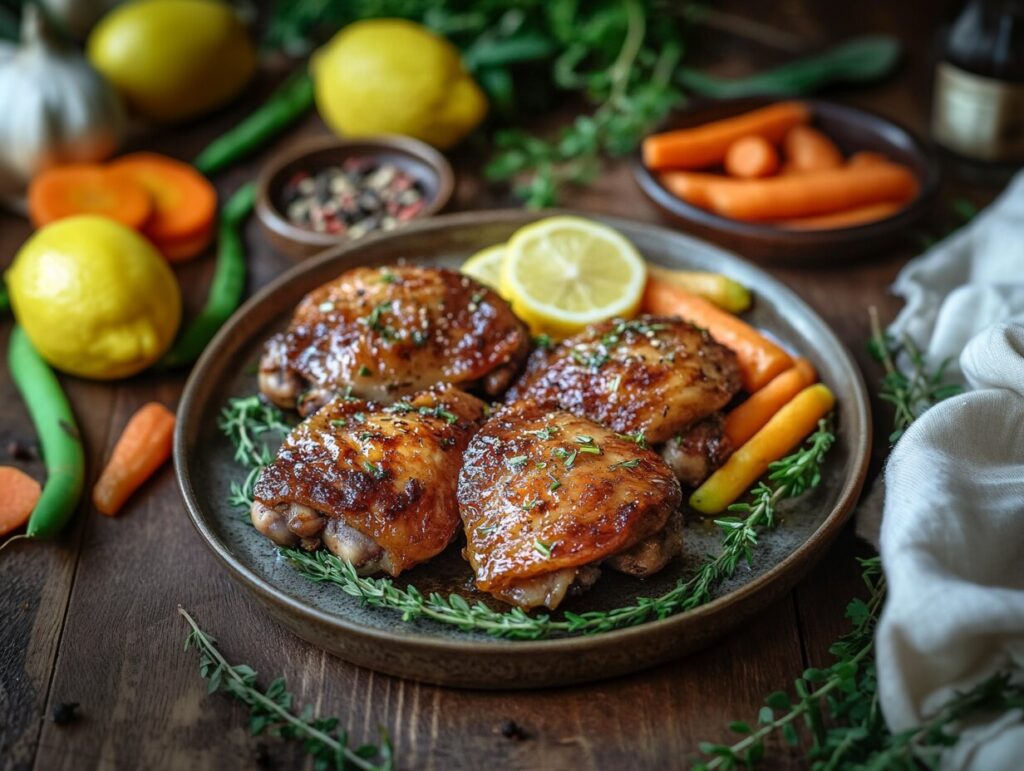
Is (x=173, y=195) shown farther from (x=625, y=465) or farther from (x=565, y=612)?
(x=565, y=612)

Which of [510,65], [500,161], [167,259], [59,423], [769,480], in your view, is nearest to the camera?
[769,480]

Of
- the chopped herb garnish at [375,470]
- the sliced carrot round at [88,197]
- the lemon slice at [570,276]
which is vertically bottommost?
the sliced carrot round at [88,197]

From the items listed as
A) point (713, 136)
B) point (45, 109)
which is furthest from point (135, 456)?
point (713, 136)

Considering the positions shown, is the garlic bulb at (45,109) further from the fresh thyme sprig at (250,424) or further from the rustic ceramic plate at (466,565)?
the fresh thyme sprig at (250,424)

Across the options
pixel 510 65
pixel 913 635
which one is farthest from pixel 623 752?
pixel 510 65

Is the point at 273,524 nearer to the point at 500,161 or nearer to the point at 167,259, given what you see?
the point at 167,259

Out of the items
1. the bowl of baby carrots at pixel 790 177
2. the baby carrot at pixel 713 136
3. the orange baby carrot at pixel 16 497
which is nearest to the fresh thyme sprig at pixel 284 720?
the orange baby carrot at pixel 16 497
